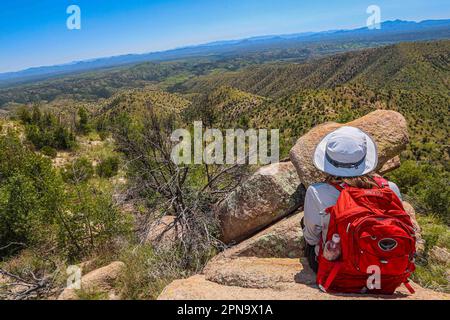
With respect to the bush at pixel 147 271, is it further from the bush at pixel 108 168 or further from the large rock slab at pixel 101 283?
the bush at pixel 108 168

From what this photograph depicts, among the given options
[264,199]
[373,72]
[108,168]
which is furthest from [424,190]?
[373,72]

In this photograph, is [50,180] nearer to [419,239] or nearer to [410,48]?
[419,239]

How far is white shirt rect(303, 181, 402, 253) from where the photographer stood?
3316mm

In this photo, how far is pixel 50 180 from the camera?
8.70 m

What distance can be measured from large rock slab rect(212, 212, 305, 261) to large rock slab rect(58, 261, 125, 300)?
72.6 inches

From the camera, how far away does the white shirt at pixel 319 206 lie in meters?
3.32

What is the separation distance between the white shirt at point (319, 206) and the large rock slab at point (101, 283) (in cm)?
308

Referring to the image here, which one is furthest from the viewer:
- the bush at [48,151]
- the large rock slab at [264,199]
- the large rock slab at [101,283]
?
the bush at [48,151]

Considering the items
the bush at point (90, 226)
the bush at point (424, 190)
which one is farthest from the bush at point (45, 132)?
the bush at point (424, 190)

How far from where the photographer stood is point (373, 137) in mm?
6320

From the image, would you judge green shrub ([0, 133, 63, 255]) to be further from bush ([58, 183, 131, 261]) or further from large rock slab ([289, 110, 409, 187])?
large rock slab ([289, 110, 409, 187])

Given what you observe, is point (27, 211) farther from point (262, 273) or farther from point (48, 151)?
point (48, 151)

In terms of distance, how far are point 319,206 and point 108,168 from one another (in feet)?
49.4

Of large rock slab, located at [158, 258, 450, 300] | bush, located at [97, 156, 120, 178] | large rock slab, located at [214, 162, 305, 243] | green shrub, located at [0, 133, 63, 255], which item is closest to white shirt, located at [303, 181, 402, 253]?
large rock slab, located at [158, 258, 450, 300]
